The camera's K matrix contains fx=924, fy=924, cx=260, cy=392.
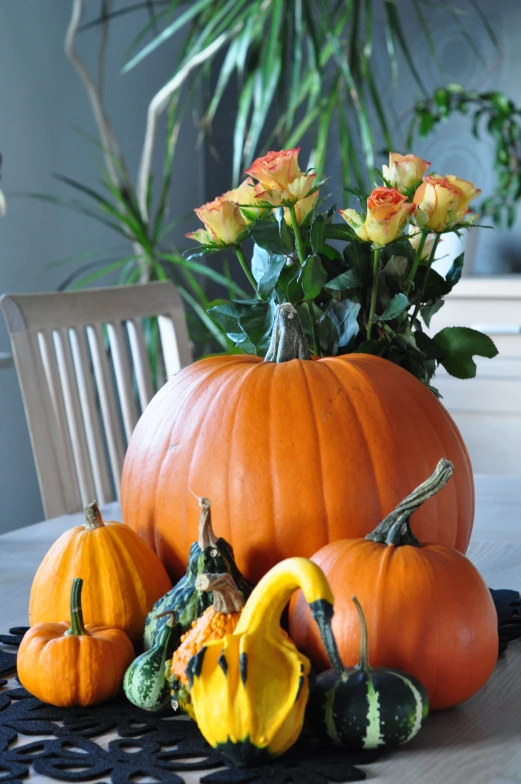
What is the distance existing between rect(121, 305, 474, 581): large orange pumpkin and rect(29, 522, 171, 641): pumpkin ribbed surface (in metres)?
0.07

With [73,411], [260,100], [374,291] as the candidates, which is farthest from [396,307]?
[260,100]

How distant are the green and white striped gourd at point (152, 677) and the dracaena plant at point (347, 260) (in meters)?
0.30

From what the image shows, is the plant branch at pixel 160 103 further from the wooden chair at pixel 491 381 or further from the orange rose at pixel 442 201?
the orange rose at pixel 442 201

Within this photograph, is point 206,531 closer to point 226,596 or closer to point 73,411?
point 226,596

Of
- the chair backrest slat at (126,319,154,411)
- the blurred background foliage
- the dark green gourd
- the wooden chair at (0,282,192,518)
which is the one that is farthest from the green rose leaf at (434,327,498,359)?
the blurred background foliage

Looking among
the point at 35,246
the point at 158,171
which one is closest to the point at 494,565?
the point at 35,246

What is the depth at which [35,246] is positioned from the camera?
2.72 metres

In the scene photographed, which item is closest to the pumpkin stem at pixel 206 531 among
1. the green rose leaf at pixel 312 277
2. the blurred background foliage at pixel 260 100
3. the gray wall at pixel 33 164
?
the green rose leaf at pixel 312 277

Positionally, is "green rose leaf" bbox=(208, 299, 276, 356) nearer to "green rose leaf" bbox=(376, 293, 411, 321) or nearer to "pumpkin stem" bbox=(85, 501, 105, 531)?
"green rose leaf" bbox=(376, 293, 411, 321)

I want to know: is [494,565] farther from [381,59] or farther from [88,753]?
[381,59]

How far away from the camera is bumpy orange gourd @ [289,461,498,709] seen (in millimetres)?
563

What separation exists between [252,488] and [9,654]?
24cm

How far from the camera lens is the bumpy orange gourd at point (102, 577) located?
64cm

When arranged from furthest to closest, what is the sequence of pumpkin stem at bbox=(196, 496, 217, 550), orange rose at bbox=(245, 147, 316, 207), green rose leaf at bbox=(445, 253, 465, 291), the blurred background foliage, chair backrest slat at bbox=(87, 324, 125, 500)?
the blurred background foliage → chair backrest slat at bbox=(87, 324, 125, 500) → green rose leaf at bbox=(445, 253, 465, 291) → orange rose at bbox=(245, 147, 316, 207) → pumpkin stem at bbox=(196, 496, 217, 550)
